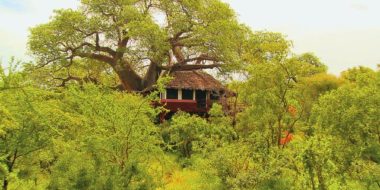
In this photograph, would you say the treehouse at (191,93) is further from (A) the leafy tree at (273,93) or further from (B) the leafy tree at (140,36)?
(A) the leafy tree at (273,93)

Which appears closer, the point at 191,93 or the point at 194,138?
the point at 194,138

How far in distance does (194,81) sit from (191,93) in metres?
0.90

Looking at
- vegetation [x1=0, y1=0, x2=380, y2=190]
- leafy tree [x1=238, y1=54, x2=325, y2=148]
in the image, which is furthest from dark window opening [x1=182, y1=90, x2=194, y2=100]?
leafy tree [x1=238, y1=54, x2=325, y2=148]

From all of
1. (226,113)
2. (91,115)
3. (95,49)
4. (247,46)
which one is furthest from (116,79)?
(91,115)

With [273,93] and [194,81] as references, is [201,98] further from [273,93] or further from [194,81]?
[273,93]

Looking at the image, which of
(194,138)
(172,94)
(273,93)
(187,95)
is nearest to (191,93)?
(187,95)

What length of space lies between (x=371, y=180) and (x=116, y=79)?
87.4ft

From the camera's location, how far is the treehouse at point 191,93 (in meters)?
31.6

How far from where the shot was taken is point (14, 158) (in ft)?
30.0

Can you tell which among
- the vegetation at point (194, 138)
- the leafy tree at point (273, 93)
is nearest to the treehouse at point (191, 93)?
the vegetation at point (194, 138)

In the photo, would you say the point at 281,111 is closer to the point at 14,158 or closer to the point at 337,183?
the point at 337,183

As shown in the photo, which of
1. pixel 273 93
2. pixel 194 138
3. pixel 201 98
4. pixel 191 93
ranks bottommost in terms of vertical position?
pixel 194 138

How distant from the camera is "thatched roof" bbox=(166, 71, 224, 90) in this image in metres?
31.7

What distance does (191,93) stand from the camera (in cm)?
3291
